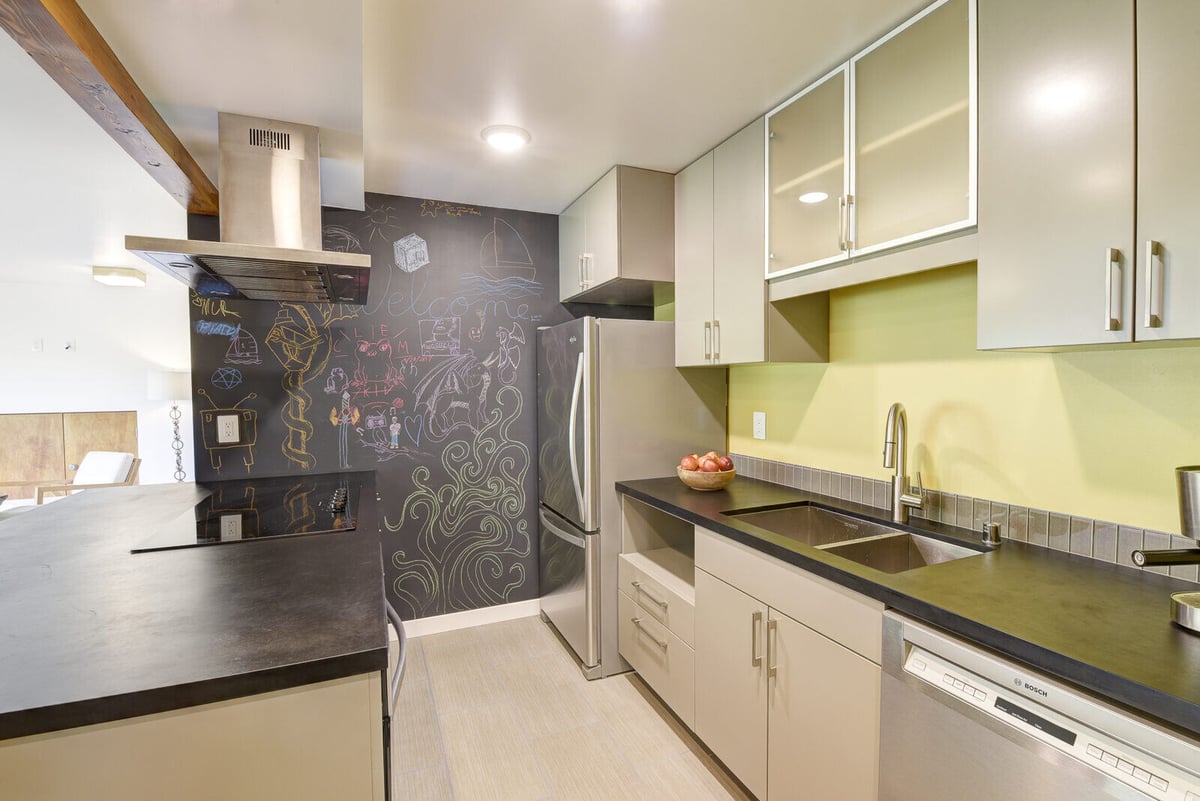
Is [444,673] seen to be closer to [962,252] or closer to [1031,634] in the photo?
[1031,634]

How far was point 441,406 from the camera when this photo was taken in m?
2.94

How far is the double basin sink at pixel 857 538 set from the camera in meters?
1.61

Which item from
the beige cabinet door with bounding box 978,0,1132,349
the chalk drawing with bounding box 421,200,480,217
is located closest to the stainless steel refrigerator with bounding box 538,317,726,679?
the chalk drawing with bounding box 421,200,480,217

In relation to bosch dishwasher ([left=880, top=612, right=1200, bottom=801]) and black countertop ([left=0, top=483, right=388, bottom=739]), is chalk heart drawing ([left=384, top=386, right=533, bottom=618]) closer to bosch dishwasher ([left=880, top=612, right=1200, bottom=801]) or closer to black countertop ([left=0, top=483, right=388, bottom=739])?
black countertop ([left=0, top=483, right=388, bottom=739])

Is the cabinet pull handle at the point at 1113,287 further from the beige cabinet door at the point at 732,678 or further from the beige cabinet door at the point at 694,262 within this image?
the beige cabinet door at the point at 694,262

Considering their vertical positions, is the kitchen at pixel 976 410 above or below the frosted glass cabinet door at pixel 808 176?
below

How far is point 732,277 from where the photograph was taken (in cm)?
217

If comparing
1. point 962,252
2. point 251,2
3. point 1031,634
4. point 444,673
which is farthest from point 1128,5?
point 444,673

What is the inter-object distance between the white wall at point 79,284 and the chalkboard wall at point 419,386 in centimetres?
78

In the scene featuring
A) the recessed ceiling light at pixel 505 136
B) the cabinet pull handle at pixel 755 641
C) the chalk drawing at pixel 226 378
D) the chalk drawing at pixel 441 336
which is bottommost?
the cabinet pull handle at pixel 755 641

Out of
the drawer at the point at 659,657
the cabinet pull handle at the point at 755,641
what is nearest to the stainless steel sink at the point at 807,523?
the cabinet pull handle at the point at 755,641

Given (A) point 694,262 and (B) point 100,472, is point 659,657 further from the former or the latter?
(B) point 100,472

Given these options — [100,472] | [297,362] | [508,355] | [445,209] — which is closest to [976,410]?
[508,355]

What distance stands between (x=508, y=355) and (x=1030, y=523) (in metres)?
2.41
